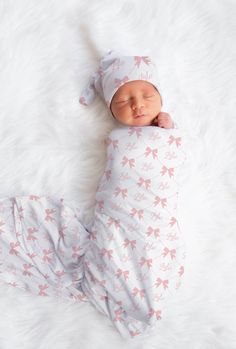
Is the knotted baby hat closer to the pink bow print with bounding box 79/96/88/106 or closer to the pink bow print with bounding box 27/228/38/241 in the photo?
the pink bow print with bounding box 79/96/88/106

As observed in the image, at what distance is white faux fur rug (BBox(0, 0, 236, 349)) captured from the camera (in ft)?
4.58

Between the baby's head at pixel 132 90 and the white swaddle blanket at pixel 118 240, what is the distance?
0.05m

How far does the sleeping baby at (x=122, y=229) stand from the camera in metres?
1.34

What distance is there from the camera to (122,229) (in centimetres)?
136

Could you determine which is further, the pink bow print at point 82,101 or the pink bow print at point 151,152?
the pink bow print at point 82,101

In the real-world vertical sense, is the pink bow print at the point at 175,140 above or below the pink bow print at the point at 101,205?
above

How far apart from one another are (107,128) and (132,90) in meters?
0.17

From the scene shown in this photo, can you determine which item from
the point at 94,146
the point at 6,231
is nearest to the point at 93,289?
the point at 6,231

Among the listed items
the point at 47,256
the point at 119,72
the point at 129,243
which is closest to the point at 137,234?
the point at 129,243

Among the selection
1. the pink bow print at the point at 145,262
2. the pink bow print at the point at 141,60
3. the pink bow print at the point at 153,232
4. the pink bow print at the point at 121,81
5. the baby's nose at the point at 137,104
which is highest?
the pink bow print at the point at 141,60

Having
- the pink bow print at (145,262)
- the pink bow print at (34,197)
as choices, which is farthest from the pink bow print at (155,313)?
the pink bow print at (34,197)

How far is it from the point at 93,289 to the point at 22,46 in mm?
804

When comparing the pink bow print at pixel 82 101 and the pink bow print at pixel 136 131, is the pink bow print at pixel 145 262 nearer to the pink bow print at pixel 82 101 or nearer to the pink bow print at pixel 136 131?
the pink bow print at pixel 136 131

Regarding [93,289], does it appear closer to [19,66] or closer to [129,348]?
[129,348]
